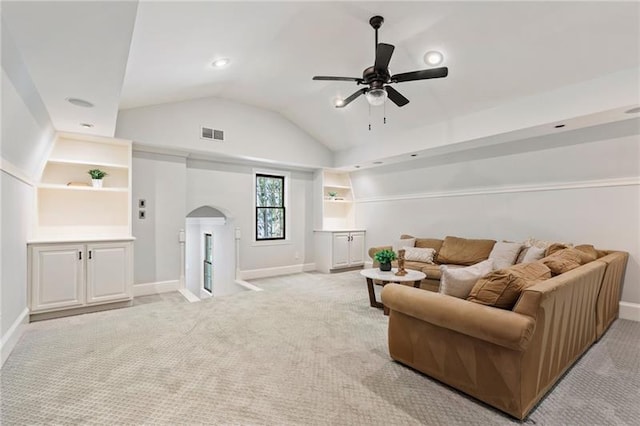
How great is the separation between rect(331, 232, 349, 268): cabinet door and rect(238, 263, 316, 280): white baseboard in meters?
0.67

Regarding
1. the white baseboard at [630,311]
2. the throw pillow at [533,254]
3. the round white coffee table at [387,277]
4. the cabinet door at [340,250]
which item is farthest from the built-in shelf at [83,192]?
the white baseboard at [630,311]

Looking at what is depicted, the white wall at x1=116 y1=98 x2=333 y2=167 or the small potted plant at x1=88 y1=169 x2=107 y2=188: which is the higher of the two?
the white wall at x1=116 y1=98 x2=333 y2=167

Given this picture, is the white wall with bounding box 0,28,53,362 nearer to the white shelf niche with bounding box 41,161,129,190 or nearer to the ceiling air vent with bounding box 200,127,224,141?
the white shelf niche with bounding box 41,161,129,190

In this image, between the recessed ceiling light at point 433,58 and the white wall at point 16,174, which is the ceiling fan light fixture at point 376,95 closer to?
the recessed ceiling light at point 433,58

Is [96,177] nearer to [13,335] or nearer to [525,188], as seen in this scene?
[13,335]

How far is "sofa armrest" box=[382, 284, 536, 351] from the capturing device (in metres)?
1.80

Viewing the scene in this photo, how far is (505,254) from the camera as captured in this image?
436 centimetres

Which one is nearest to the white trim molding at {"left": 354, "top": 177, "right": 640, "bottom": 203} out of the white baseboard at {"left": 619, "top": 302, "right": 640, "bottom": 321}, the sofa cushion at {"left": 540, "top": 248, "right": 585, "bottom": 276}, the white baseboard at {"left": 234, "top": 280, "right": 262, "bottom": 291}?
the white baseboard at {"left": 619, "top": 302, "right": 640, "bottom": 321}

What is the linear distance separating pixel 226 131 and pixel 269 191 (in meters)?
1.69

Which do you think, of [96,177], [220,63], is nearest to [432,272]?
[220,63]

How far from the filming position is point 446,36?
11.4 ft

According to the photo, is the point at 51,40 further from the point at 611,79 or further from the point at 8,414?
the point at 611,79

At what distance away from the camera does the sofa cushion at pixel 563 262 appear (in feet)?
8.71

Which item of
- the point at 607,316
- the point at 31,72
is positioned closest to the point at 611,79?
the point at 607,316
